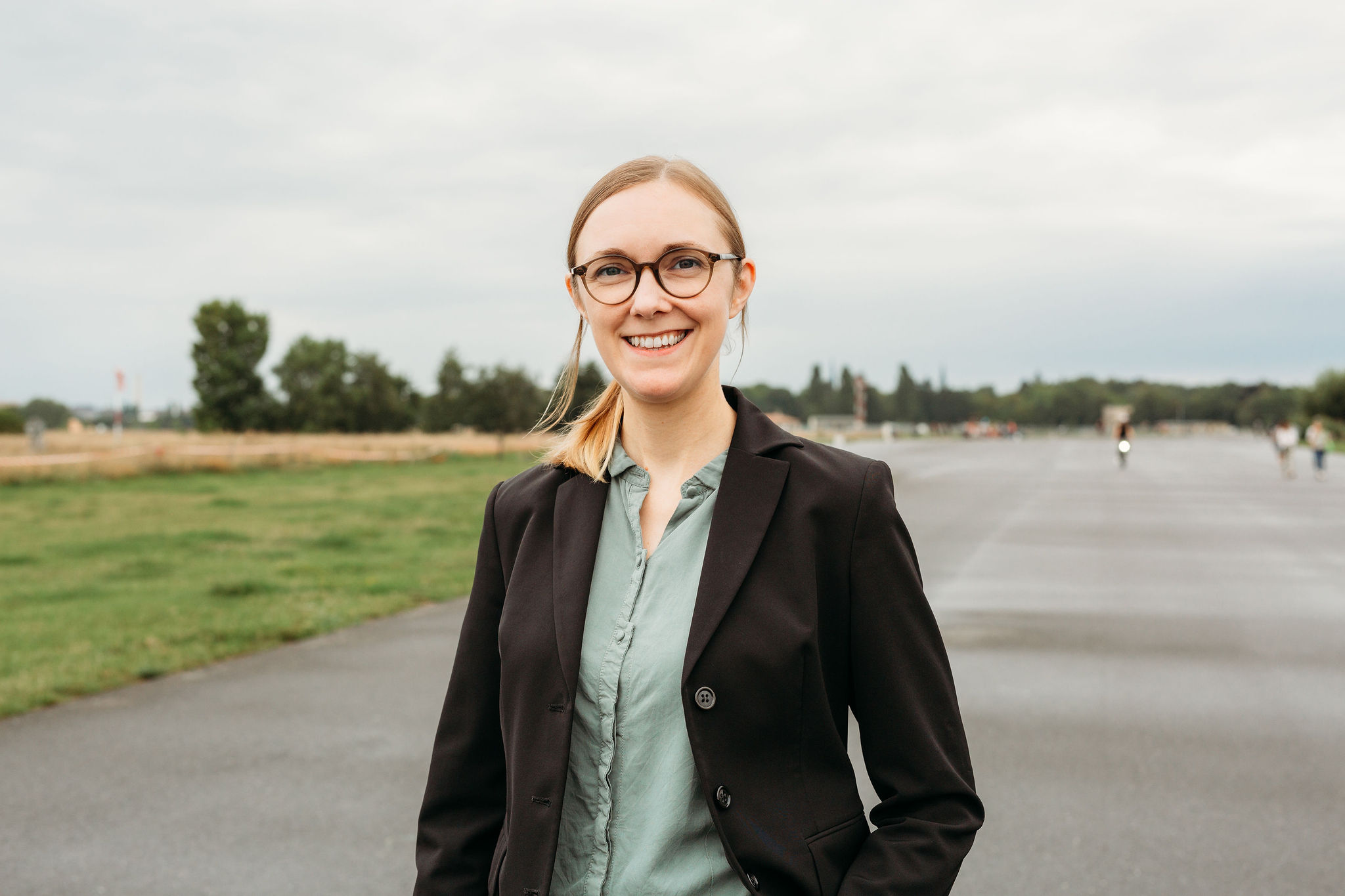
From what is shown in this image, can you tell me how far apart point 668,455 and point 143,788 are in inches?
170

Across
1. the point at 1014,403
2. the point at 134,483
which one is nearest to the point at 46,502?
the point at 134,483

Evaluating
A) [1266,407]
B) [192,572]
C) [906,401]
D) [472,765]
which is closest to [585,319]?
[472,765]

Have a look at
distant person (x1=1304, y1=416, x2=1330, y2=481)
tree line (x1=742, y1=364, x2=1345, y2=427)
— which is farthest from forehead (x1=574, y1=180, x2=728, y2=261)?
tree line (x1=742, y1=364, x2=1345, y2=427)

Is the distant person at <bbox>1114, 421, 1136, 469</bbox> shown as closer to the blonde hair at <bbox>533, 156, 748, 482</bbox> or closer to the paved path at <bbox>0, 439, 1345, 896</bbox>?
the paved path at <bbox>0, 439, 1345, 896</bbox>

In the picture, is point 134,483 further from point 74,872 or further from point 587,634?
point 587,634

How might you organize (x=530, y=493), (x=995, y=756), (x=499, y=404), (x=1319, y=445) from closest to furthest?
(x=530, y=493), (x=995, y=756), (x=1319, y=445), (x=499, y=404)

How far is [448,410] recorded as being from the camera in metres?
49.4

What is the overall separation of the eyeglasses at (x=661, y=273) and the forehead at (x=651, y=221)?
0.02 metres

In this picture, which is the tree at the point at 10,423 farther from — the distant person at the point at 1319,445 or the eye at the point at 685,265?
the eye at the point at 685,265

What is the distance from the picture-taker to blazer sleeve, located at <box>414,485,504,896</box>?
6.47 ft

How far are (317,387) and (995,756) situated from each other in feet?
303

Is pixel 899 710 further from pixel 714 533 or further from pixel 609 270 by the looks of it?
pixel 609 270

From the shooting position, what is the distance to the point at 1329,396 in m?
92.4

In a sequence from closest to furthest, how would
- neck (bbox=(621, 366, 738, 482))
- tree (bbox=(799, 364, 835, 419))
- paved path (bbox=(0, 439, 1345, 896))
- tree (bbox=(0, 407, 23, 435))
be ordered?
1. neck (bbox=(621, 366, 738, 482))
2. paved path (bbox=(0, 439, 1345, 896))
3. tree (bbox=(0, 407, 23, 435))
4. tree (bbox=(799, 364, 835, 419))
